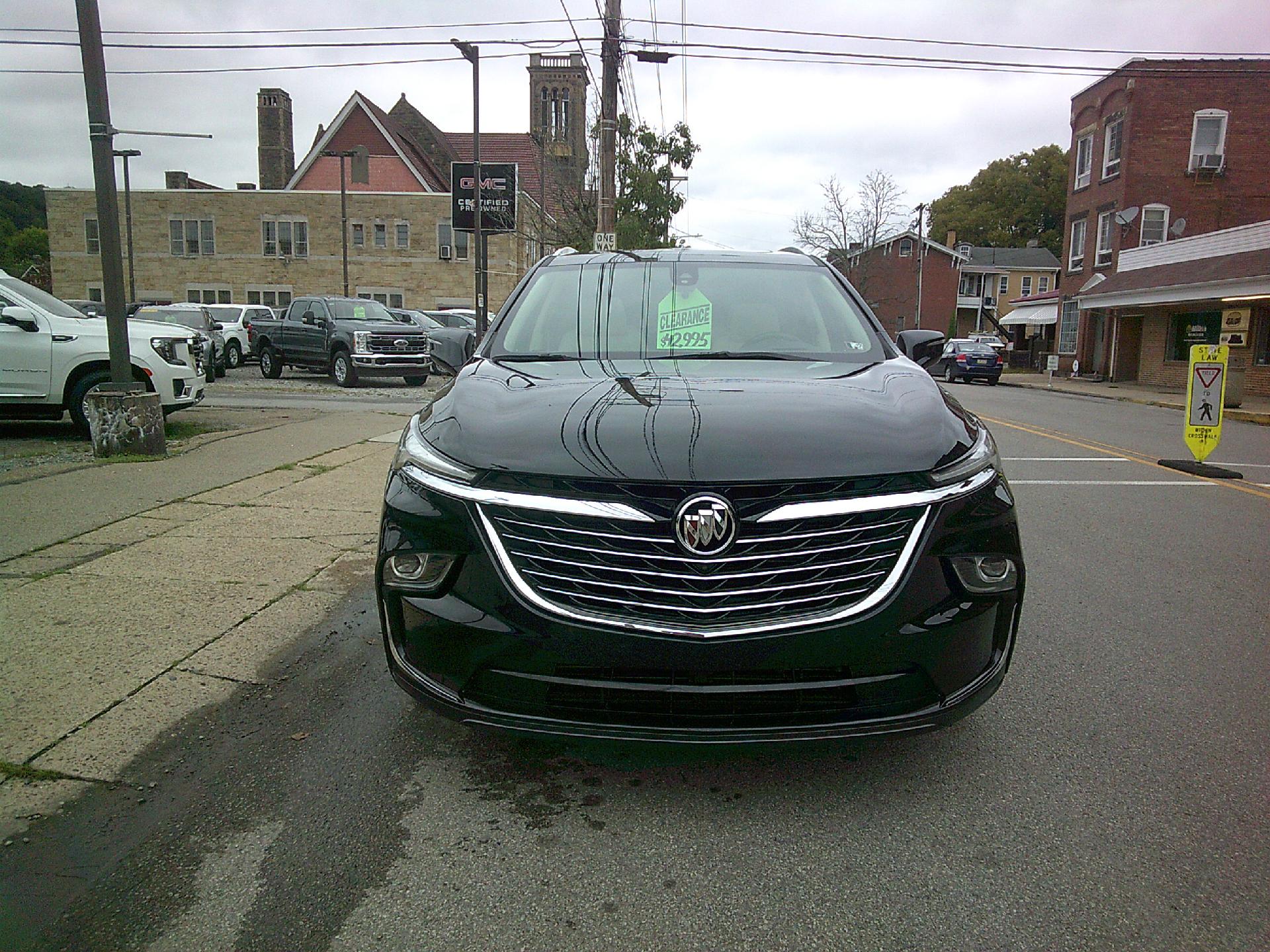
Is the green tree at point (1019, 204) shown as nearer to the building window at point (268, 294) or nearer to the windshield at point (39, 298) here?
the building window at point (268, 294)

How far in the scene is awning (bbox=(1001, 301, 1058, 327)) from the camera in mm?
44125

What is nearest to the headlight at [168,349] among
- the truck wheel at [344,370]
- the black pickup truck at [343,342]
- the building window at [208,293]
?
the black pickup truck at [343,342]

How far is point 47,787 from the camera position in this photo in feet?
9.57

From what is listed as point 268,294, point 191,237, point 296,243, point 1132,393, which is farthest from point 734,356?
point 191,237

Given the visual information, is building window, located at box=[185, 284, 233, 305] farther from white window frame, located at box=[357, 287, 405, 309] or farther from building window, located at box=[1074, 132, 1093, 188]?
building window, located at box=[1074, 132, 1093, 188]

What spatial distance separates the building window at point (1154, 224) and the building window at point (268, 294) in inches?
1598

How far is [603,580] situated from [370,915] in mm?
1012

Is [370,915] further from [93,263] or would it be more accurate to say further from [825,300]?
[93,263]

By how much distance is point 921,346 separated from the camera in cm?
468

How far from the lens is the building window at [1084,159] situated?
35594 millimetres

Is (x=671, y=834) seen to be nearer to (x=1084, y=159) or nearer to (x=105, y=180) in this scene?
(x=105, y=180)

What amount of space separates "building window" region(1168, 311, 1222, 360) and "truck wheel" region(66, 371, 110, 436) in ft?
88.4

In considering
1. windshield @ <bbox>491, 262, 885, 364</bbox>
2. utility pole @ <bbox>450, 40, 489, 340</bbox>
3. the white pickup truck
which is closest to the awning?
utility pole @ <bbox>450, 40, 489, 340</bbox>

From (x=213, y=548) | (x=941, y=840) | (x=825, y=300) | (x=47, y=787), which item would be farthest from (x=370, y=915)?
(x=213, y=548)
